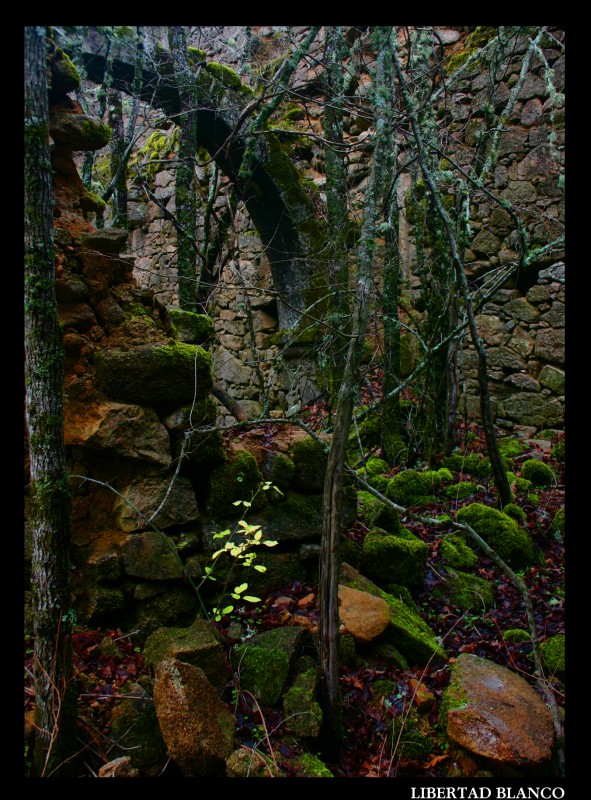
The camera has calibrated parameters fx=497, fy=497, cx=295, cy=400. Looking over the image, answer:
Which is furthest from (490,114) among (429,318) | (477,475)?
(477,475)

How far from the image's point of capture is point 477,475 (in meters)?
5.23

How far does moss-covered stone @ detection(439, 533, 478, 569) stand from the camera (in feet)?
13.2

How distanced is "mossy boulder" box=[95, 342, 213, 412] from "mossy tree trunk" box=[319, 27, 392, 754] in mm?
1035

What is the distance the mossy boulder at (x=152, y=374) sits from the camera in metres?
3.00

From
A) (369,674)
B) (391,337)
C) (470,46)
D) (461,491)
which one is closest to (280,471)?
(369,674)

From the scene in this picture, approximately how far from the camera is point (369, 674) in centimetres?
278

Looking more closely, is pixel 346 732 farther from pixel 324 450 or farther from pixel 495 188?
pixel 495 188

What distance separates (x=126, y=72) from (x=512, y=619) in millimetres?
6812

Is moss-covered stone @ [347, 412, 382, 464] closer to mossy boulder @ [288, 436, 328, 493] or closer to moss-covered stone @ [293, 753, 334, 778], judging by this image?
mossy boulder @ [288, 436, 328, 493]

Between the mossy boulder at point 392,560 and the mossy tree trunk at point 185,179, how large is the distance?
3.02 m

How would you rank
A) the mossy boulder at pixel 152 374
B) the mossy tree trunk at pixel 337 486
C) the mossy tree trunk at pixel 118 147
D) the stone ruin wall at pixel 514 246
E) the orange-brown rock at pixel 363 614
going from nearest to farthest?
the mossy tree trunk at pixel 337 486
the orange-brown rock at pixel 363 614
the mossy boulder at pixel 152 374
the mossy tree trunk at pixel 118 147
the stone ruin wall at pixel 514 246

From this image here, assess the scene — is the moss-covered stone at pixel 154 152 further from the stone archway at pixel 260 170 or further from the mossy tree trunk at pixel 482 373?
the mossy tree trunk at pixel 482 373

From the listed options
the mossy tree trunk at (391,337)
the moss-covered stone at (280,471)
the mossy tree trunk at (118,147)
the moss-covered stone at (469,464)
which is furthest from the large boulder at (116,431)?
the mossy tree trunk at (118,147)
